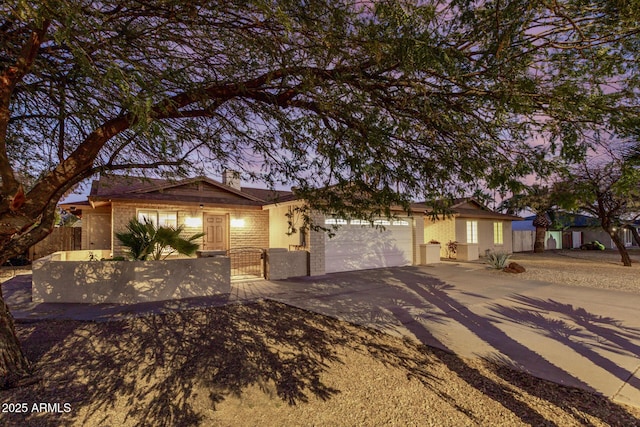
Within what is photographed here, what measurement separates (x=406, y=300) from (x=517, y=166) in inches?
202

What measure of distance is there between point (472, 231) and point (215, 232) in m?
15.7

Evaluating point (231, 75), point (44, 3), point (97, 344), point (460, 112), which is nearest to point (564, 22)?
point (460, 112)

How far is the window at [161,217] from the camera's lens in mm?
12114

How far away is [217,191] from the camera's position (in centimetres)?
1420

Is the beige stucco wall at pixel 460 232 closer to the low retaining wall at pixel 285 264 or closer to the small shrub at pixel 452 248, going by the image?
the small shrub at pixel 452 248

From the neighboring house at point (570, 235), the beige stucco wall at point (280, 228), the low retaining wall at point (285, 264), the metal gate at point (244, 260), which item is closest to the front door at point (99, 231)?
the metal gate at point (244, 260)

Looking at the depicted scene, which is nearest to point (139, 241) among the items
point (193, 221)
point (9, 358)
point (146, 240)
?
point (146, 240)

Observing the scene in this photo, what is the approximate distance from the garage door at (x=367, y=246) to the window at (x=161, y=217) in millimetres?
6079

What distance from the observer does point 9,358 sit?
12.7ft

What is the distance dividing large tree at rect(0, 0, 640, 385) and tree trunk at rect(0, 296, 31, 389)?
2 cm

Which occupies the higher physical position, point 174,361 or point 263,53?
point 263,53

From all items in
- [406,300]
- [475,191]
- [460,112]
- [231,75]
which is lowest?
[406,300]

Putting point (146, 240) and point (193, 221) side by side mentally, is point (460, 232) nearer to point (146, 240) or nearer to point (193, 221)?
point (193, 221)

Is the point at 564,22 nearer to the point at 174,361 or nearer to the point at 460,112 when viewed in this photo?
the point at 460,112
